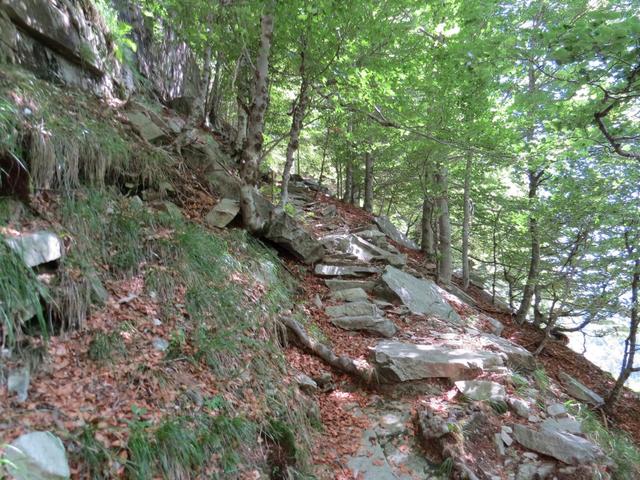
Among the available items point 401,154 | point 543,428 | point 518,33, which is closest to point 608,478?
point 543,428

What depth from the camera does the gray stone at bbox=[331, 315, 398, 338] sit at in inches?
236

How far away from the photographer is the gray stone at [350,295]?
6863 mm

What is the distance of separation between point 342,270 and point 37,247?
5620mm

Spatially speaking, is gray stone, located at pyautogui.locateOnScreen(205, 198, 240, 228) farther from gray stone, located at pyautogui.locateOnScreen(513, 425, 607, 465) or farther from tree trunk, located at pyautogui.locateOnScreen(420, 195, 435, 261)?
tree trunk, located at pyautogui.locateOnScreen(420, 195, 435, 261)

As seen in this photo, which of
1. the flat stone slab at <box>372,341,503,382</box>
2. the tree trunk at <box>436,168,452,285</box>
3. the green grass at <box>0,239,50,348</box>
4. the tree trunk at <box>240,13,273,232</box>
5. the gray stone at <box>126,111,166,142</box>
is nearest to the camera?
the green grass at <box>0,239,50,348</box>

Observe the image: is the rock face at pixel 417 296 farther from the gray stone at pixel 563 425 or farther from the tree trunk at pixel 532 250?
the tree trunk at pixel 532 250

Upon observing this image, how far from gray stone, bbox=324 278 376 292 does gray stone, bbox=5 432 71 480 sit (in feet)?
17.7

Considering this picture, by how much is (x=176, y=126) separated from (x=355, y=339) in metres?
5.57

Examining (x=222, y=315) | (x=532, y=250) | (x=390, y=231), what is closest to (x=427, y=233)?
(x=390, y=231)

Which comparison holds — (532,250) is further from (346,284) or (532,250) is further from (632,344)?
(346,284)

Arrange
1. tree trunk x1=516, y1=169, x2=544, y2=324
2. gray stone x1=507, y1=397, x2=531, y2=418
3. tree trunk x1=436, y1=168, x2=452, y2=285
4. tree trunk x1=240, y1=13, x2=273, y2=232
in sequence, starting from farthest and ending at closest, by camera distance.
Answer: tree trunk x1=436, y1=168, x2=452, y2=285, tree trunk x1=516, y1=169, x2=544, y2=324, tree trunk x1=240, y1=13, x2=273, y2=232, gray stone x1=507, y1=397, x2=531, y2=418

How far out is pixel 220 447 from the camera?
278cm

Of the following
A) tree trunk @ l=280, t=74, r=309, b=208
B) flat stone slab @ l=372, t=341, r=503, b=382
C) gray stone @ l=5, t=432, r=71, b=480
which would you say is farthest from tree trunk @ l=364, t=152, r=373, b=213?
gray stone @ l=5, t=432, r=71, b=480

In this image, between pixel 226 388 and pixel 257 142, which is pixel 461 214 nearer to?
pixel 257 142
